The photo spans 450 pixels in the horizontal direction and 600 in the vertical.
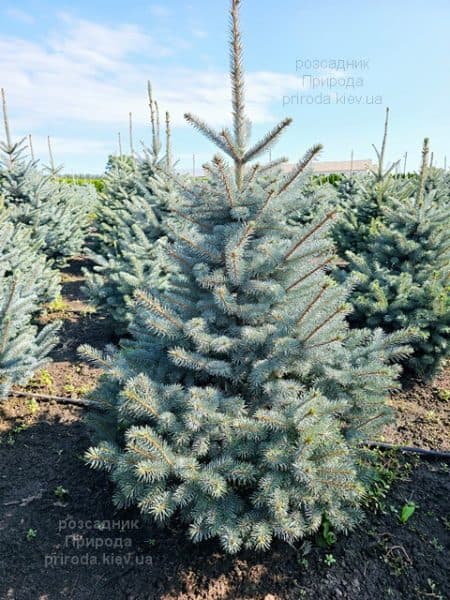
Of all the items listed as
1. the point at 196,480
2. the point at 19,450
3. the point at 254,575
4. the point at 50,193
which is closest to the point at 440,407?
the point at 254,575

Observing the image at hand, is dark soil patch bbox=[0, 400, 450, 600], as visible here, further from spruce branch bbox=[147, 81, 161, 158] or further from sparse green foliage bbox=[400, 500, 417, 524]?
spruce branch bbox=[147, 81, 161, 158]

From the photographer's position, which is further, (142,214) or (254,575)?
(142,214)

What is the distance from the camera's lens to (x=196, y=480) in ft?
8.18

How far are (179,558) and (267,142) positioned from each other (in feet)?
8.89

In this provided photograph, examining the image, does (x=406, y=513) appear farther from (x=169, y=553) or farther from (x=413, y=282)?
(x=413, y=282)

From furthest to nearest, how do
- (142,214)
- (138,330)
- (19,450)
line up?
(142,214), (19,450), (138,330)

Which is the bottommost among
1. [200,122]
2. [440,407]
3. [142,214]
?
[440,407]

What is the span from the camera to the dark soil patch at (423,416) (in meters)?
4.16

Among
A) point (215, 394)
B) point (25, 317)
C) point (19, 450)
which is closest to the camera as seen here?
point (215, 394)

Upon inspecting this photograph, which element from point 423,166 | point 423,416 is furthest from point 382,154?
point 423,416

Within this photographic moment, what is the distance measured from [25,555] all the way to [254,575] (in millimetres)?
1482

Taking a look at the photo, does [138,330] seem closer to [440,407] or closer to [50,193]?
[440,407]

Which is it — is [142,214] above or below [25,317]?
above

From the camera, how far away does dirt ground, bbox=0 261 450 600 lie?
8.89ft
